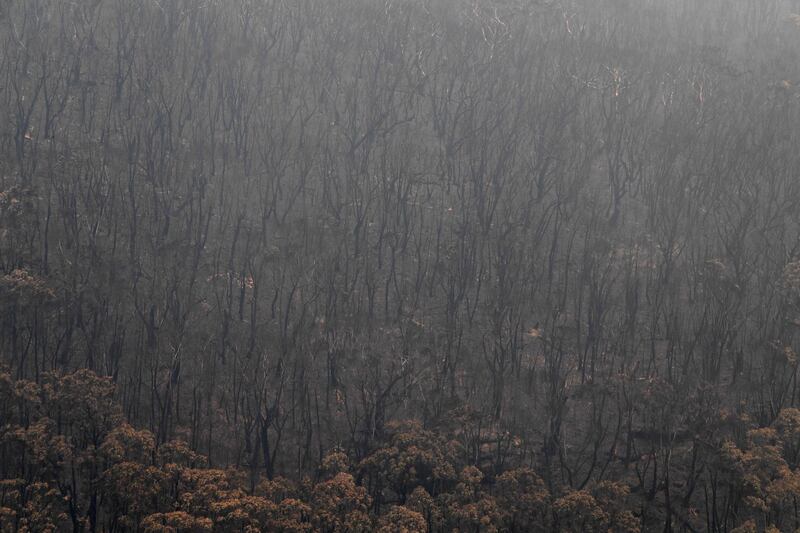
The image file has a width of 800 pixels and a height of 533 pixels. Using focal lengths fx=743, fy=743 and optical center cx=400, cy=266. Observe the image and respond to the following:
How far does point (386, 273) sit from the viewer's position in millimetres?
11445

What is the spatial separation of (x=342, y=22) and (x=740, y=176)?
29.1ft

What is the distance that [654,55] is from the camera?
55.4 ft

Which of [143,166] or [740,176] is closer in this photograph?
[143,166]

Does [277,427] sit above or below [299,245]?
below

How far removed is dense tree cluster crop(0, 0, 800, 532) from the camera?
7340mm

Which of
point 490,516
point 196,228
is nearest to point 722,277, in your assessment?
point 490,516

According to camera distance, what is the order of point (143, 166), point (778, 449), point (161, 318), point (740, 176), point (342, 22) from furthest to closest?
point (342, 22)
point (740, 176)
point (143, 166)
point (161, 318)
point (778, 449)

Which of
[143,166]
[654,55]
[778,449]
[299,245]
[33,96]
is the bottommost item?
[778,449]

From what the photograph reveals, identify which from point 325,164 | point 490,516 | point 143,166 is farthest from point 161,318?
point 490,516

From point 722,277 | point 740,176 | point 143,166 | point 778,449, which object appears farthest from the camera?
point 740,176

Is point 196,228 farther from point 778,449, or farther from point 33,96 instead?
point 778,449

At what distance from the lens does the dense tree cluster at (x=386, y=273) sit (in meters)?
7.34

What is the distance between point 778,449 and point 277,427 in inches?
208

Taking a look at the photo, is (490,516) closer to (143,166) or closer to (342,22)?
(143,166)
